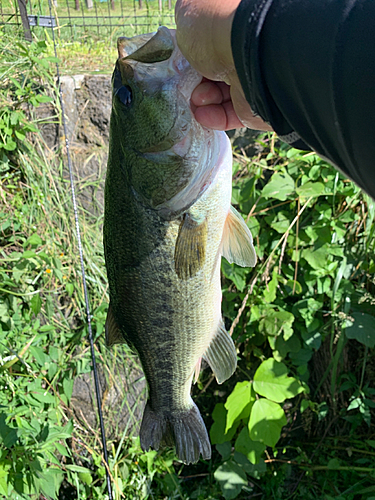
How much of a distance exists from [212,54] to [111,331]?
1053 mm

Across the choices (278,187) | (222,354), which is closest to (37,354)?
(222,354)

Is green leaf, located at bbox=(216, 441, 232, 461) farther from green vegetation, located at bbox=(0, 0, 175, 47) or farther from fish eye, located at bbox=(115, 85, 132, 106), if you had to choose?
green vegetation, located at bbox=(0, 0, 175, 47)

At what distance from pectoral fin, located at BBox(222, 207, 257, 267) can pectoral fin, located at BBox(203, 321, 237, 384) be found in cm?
31

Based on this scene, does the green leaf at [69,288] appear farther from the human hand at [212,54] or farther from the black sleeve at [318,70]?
the black sleeve at [318,70]

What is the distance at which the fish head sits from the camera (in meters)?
1.12

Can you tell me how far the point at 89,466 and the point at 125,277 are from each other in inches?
86.8

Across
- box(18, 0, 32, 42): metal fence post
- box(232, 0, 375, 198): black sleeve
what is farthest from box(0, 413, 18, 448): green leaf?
box(18, 0, 32, 42): metal fence post

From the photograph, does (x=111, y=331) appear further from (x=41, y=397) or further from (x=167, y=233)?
(x=41, y=397)

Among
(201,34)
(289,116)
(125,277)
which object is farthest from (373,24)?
(125,277)

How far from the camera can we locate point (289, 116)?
2.46 feet

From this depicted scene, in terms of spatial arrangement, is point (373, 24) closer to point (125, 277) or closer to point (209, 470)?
point (125, 277)

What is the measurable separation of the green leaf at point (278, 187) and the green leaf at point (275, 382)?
3.74ft

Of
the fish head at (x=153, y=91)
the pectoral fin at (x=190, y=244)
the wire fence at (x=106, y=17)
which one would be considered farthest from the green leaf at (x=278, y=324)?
the wire fence at (x=106, y=17)

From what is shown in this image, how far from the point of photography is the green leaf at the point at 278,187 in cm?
274
